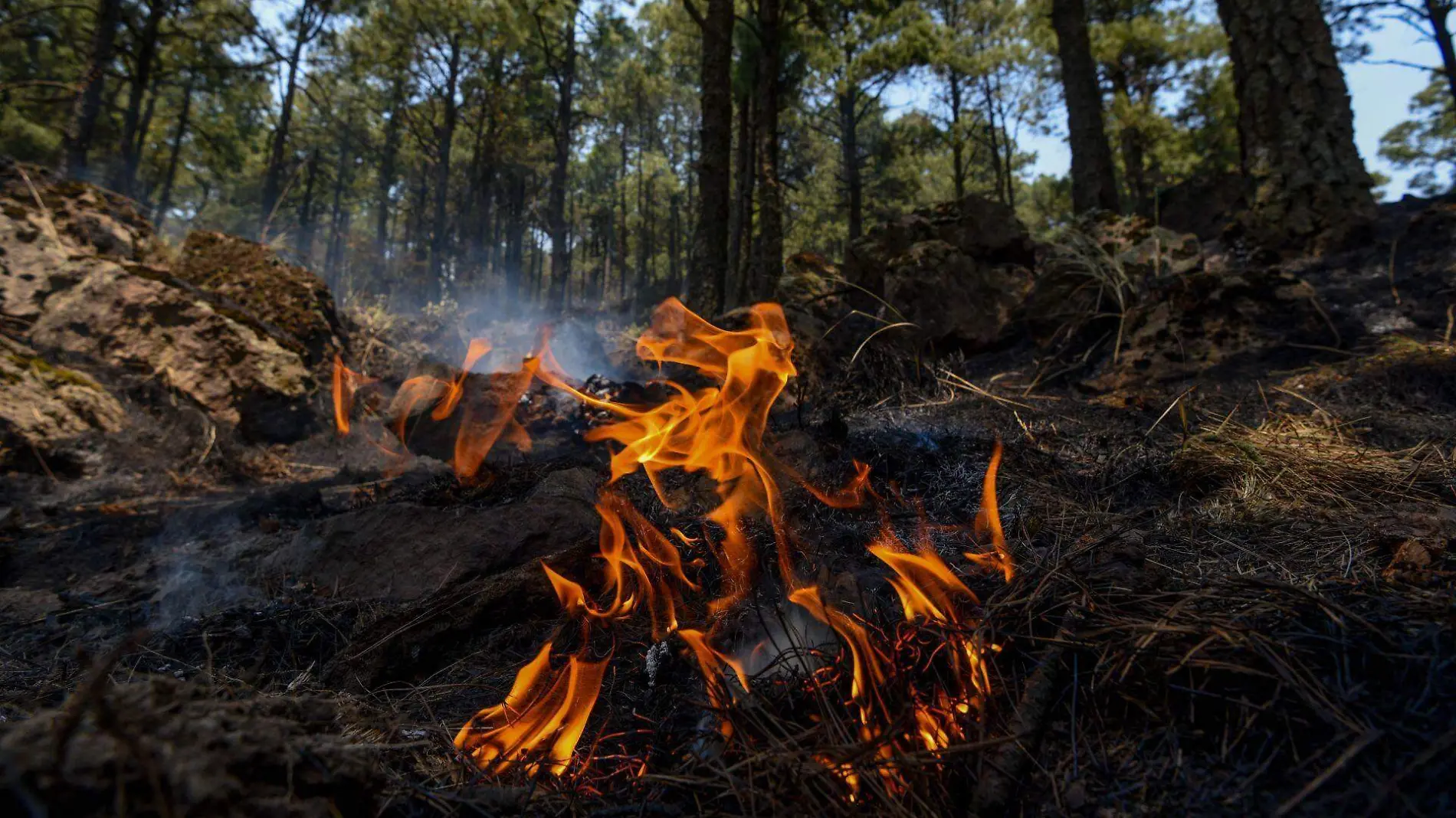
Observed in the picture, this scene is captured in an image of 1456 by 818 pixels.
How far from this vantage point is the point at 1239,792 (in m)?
1.11

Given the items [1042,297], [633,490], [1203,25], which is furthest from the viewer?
[1203,25]

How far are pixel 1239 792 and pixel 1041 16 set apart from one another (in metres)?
17.9

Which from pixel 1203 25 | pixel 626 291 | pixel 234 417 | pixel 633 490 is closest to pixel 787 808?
pixel 633 490

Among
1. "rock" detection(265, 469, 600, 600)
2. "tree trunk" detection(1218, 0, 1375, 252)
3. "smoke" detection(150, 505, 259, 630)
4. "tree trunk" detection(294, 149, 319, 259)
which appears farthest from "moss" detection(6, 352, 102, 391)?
"tree trunk" detection(294, 149, 319, 259)

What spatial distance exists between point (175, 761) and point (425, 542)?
2344mm

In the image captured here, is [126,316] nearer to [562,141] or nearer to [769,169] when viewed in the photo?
[769,169]

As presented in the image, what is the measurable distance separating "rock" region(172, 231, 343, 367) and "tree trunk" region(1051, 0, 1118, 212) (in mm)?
9929

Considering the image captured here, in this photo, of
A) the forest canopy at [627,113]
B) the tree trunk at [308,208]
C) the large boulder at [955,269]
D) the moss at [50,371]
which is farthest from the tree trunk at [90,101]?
the tree trunk at [308,208]

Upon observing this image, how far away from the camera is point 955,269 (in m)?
6.52

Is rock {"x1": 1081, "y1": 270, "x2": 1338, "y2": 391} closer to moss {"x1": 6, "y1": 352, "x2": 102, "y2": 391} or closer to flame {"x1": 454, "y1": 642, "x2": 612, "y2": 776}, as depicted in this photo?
flame {"x1": 454, "y1": 642, "x2": 612, "y2": 776}

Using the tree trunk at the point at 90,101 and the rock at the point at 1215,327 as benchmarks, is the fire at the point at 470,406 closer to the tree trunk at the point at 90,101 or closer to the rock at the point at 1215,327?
the rock at the point at 1215,327

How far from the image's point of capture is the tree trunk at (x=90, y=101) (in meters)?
9.92

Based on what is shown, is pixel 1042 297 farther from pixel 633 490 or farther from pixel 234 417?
pixel 234 417

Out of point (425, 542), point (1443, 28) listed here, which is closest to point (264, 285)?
point (425, 542)
